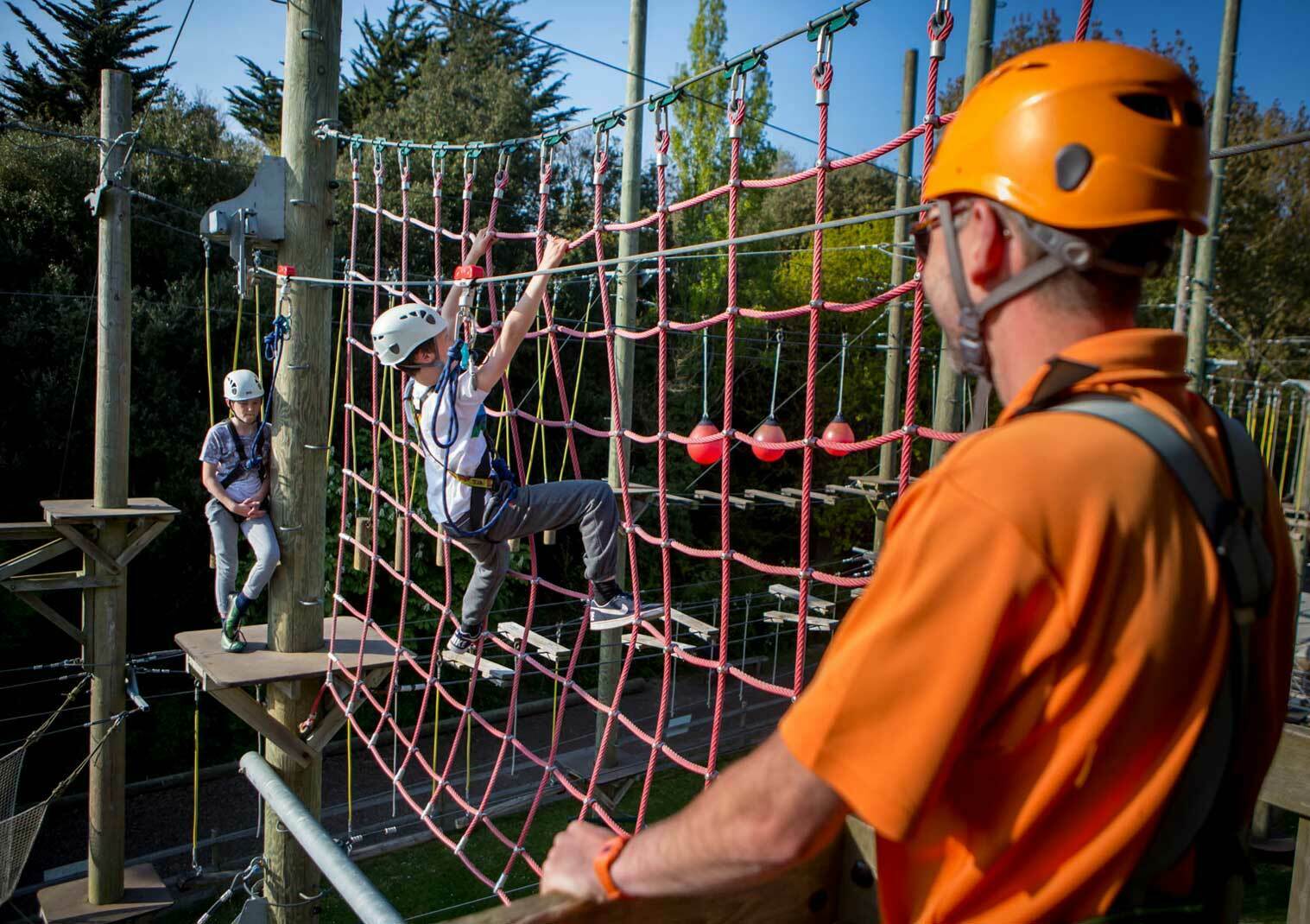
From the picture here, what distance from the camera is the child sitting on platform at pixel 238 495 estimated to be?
373cm

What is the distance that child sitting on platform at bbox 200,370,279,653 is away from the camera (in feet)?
12.2

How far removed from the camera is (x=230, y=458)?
4.07 m

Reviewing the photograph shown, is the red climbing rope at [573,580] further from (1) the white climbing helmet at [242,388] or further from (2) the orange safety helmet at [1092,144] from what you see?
(2) the orange safety helmet at [1092,144]

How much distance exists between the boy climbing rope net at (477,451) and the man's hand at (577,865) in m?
1.94

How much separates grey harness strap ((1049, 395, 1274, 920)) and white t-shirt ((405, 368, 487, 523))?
7.68 ft

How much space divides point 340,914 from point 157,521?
2738 mm

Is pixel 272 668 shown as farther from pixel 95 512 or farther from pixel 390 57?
pixel 390 57

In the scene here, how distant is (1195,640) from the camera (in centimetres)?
63

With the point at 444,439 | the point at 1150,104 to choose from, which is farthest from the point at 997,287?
the point at 444,439

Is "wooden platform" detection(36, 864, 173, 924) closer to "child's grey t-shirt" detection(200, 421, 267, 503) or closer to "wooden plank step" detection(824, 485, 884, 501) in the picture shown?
"child's grey t-shirt" detection(200, 421, 267, 503)

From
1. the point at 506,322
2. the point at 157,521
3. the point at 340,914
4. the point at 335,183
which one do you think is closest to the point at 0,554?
the point at 157,521

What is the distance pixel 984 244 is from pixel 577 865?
61 centimetres

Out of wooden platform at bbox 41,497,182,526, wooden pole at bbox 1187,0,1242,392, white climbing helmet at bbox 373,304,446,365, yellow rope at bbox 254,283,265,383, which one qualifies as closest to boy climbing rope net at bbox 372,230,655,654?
white climbing helmet at bbox 373,304,446,365

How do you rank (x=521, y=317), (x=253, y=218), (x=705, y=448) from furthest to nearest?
1. (x=705, y=448)
2. (x=253, y=218)
3. (x=521, y=317)
